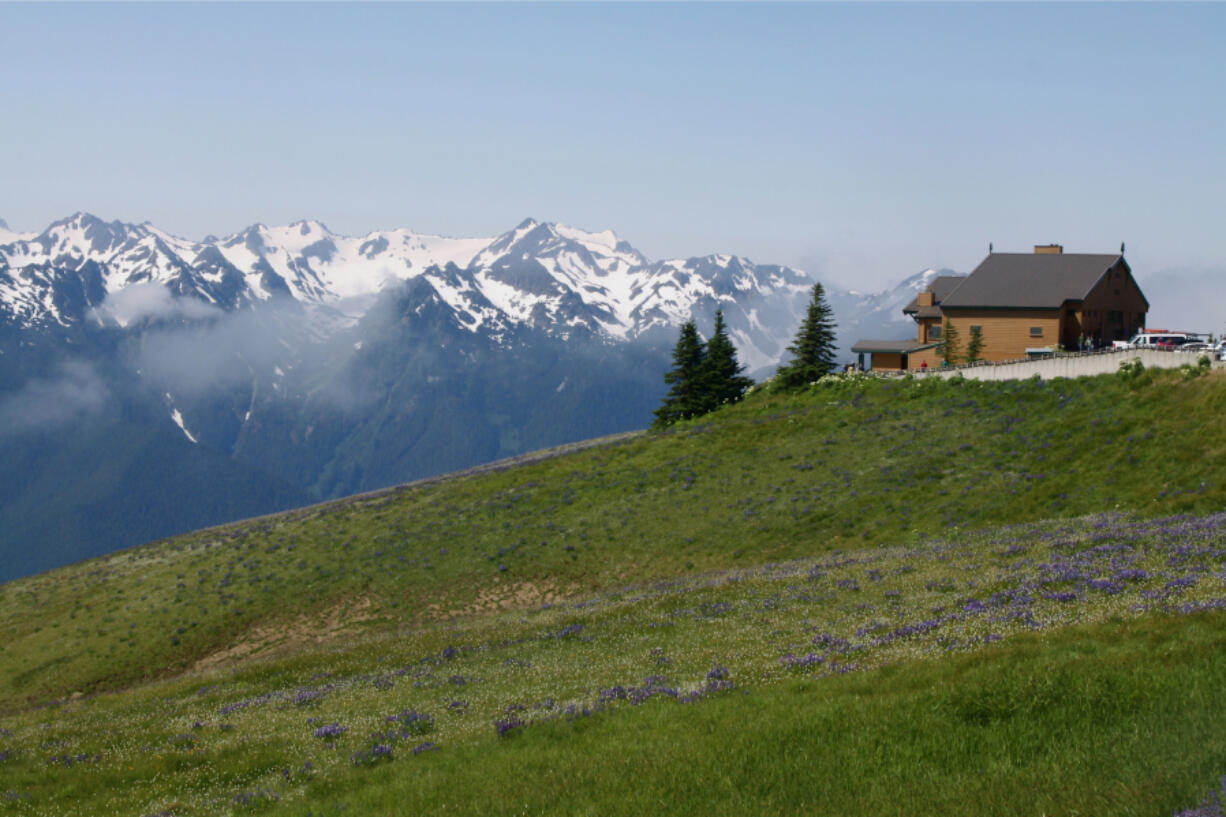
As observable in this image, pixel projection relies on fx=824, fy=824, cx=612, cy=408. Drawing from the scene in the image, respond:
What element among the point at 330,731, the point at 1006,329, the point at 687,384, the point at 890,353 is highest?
the point at 1006,329

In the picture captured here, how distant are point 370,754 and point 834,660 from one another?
8710 millimetres

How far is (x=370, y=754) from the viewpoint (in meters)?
14.3

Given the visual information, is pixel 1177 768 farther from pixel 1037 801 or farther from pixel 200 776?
pixel 200 776

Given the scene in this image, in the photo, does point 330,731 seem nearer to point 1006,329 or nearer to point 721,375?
point 721,375

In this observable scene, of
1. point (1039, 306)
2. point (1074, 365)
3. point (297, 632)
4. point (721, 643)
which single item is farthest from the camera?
Answer: point (1039, 306)

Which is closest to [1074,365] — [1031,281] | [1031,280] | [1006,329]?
[1006,329]

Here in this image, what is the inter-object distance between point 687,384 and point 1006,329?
97.1ft

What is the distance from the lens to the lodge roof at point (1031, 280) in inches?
2867

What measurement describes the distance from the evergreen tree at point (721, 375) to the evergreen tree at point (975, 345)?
67.9 feet

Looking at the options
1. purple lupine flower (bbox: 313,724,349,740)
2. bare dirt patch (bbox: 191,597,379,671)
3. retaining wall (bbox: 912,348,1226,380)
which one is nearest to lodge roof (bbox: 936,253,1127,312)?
retaining wall (bbox: 912,348,1226,380)

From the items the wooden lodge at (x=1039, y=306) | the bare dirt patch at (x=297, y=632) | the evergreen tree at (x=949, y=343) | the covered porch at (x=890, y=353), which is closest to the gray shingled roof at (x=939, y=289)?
the covered porch at (x=890, y=353)

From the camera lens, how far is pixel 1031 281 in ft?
248

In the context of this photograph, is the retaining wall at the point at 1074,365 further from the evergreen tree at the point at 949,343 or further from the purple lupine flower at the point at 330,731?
the purple lupine flower at the point at 330,731

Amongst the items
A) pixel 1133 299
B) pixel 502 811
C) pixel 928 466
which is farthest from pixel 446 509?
pixel 1133 299
